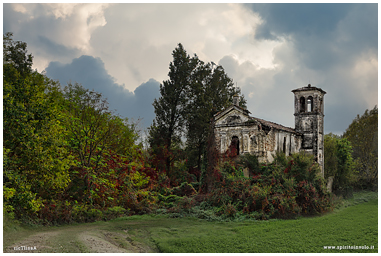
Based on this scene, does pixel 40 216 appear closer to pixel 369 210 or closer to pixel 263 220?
pixel 263 220

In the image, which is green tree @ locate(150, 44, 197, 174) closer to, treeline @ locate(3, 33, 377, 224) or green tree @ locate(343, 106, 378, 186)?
treeline @ locate(3, 33, 377, 224)

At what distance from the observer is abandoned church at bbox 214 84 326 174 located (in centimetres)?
2456

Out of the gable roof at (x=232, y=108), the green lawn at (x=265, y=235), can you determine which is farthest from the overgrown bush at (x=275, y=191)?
the gable roof at (x=232, y=108)

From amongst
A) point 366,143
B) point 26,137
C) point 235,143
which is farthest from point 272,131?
point 366,143

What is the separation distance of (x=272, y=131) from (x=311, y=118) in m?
5.40

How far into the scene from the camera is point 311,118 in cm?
2866

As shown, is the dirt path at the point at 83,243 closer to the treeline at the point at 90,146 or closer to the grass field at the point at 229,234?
the grass field at the point at 229,234

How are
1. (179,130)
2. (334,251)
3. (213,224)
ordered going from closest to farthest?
(334,251) < (213,224) < (179,130)

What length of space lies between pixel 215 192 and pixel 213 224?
12.3ft

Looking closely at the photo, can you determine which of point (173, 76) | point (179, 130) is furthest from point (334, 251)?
point (173, 76)

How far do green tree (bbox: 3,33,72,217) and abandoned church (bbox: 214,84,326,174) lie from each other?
1264 centimetres

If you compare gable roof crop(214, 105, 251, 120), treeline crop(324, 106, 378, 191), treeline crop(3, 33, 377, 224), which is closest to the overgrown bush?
treeline crop(3, 33, 377, 224)

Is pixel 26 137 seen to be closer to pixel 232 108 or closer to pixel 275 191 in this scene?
pixel 275 191

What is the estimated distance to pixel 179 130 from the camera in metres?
30.3
